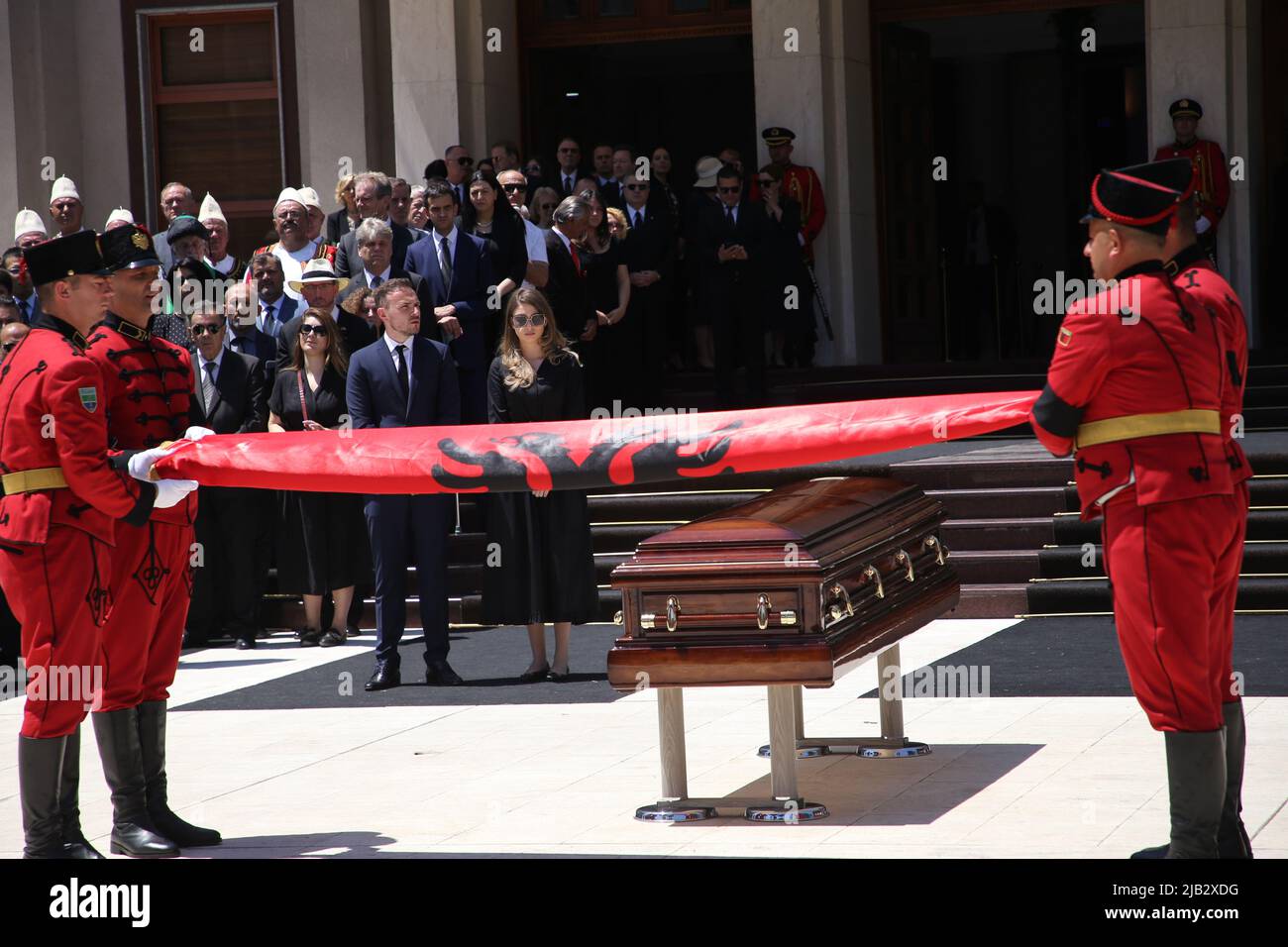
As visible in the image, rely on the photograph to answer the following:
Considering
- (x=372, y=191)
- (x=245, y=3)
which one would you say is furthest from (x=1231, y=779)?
(x=245, y=3)

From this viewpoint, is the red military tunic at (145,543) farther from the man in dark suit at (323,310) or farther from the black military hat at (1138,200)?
the man in dark suit at (323,310)

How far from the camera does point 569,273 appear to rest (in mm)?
13375

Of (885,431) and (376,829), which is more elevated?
(885,431)

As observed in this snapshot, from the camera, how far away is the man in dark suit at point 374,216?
42.1 ft

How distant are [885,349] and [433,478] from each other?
41.0ft

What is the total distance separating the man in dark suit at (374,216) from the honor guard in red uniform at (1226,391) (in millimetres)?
7787

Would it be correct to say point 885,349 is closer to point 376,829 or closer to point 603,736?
point 603,736

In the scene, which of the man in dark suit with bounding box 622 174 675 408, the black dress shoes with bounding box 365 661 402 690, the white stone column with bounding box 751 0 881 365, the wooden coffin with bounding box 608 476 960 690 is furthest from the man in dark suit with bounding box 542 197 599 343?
the wooden coffin with bounding box 608 476 960 690

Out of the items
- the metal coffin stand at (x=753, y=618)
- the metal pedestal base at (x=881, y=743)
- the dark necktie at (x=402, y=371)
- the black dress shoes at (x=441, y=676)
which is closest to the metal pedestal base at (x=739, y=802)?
the metal coffin stand at (x=753, y=618)

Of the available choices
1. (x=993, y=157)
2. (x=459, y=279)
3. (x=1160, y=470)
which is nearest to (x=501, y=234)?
(x=459, y=279)

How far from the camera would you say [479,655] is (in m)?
11.5

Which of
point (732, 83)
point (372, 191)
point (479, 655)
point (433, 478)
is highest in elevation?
point (732, 83)

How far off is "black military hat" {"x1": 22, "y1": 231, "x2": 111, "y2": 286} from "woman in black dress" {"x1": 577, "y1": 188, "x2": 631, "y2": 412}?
7.50 m

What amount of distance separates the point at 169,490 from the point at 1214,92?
12542 mm
